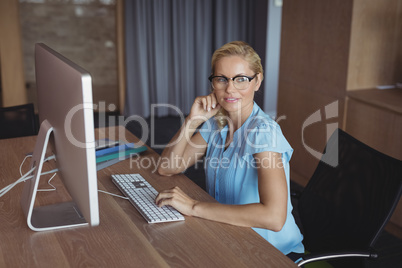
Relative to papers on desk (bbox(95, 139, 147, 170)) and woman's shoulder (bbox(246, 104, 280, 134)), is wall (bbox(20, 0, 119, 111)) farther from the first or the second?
woman's shoulder (bbox(246, 104, 280, 134))

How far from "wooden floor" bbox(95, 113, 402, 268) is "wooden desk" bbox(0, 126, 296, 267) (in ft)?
2.07

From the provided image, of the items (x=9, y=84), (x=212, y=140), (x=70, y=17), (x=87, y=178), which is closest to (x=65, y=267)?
(x=87, y=178)

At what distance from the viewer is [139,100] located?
5930mm

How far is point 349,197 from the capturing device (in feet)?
6.14

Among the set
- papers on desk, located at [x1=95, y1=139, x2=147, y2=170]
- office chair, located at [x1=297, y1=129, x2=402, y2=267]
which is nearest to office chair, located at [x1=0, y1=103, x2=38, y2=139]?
papers on desk, located at [x1=95, y1=139, x2=147, y2=170]

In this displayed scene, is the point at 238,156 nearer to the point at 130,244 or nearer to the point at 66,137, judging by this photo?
the point at 130,244

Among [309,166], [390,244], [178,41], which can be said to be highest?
[178,41]

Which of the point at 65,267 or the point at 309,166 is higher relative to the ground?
the point at 65,267

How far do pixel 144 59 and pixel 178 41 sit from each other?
485 mm

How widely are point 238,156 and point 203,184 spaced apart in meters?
1.93

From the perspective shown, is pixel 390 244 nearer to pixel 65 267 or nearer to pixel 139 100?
pixel 65 267

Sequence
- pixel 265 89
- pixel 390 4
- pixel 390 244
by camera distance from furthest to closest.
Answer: pixel 265 89, pixel 390 4, pixel 390 244

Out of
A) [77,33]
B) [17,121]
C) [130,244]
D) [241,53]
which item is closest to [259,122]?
[241,53]

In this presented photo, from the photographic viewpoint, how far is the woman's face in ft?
6.10
